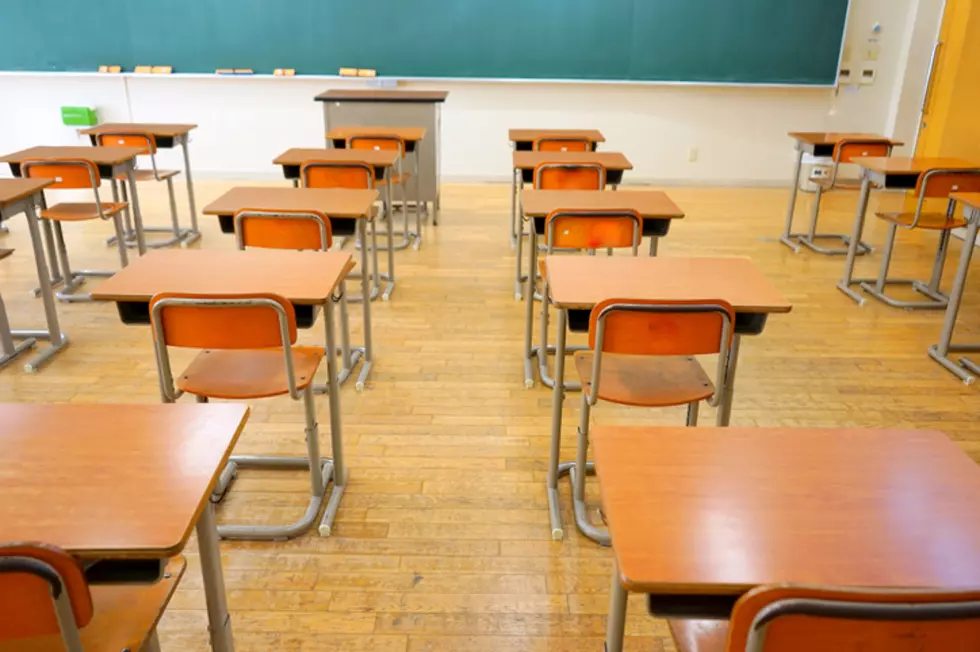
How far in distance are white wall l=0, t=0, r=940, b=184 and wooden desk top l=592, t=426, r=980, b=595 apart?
259 inches

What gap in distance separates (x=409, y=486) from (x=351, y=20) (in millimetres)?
5861

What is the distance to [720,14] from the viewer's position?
23.8 feet

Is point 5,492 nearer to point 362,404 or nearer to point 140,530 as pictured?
point 140,530

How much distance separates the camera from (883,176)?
4496 millimetres

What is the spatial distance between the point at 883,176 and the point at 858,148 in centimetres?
104

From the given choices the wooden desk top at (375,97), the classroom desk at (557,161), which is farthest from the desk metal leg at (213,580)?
the wooden desk top at (375,97)

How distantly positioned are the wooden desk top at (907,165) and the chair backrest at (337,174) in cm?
304

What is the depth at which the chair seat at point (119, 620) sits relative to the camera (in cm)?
134

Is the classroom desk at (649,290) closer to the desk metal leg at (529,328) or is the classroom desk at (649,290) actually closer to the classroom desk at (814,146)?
the desk metal leg at (529,328)

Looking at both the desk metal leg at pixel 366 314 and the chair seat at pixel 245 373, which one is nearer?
the chair seat at pixel 245 373

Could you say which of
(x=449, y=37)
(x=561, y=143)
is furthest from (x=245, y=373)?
(x=449, y=37)

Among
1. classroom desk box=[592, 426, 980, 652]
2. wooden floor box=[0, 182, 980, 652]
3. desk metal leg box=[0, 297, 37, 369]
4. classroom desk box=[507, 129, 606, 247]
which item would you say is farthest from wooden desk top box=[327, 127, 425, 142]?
classroom desk box=[592, 426, 980, 652]

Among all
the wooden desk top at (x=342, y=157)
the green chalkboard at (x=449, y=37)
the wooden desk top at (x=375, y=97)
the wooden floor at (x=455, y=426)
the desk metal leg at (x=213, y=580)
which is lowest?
the wooden floor at (x=455, y=426)

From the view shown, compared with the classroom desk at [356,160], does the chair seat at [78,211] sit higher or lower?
lower
